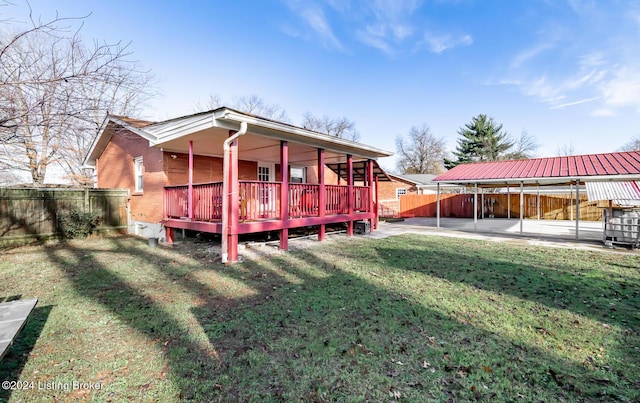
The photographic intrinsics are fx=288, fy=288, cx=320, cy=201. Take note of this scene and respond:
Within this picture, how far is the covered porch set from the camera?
685 cm

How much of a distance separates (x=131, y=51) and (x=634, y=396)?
688 cm

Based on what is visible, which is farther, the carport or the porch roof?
the carport

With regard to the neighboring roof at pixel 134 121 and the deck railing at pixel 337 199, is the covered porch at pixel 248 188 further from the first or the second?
the neighboring roof at pixel 134 121

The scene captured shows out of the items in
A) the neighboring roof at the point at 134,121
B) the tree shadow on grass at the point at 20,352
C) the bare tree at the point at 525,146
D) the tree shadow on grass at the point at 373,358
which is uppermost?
the bare tree at the point at 525,146

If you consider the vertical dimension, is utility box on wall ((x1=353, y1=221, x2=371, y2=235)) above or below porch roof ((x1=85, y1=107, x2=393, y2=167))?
below

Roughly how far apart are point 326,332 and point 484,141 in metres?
42.1

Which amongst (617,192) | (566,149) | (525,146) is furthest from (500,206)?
(566,149)

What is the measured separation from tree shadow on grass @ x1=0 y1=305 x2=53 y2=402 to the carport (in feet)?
45.1

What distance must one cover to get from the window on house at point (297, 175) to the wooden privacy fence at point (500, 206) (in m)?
12.4

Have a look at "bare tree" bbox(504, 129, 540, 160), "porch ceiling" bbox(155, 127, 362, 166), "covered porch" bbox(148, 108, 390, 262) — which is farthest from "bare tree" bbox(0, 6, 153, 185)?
"bare tree" bbox(504, 129, 540, 160)

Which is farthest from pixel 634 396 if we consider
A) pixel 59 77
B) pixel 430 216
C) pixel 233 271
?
pixel 430 216

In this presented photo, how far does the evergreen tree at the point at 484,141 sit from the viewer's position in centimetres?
3825

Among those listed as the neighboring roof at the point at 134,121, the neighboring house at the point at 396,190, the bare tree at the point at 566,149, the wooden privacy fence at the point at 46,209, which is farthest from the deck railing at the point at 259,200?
the bare tree at the point at 566,149

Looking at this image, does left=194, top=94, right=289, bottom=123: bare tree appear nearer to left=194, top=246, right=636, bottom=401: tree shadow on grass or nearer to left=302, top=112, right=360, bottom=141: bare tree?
left=302, top=112, right=360, bottom=141: bare tree
